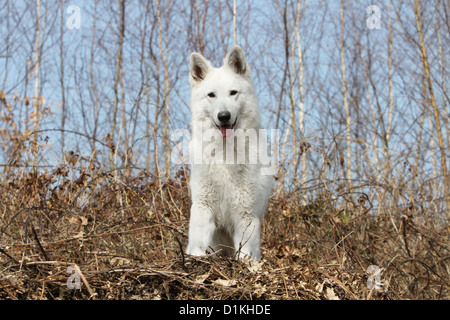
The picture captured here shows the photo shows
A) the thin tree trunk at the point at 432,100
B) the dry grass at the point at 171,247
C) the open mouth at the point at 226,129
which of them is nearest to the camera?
the dry grass at the point at 171,247

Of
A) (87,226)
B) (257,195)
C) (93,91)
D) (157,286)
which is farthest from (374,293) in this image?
(93,91)

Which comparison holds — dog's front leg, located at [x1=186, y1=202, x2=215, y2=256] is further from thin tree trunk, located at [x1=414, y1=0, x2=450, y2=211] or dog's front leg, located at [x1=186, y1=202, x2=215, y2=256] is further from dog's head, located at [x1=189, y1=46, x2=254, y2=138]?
thin tree trunk, located at [x1=414, y1=0, x2=450, y2=211]

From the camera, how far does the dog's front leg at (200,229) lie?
359cm

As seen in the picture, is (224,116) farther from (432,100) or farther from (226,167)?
(432,100)

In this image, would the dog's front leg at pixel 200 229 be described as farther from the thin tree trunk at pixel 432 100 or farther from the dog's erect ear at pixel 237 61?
the thin tree trunk at pixel 432 100

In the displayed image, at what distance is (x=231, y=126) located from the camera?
145 inches

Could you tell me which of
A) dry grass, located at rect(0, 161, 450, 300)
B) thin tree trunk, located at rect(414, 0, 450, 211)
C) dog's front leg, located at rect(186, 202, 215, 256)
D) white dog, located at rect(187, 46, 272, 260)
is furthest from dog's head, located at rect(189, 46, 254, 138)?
thin tree trunk, located at rect(414, 0, 450, 211)

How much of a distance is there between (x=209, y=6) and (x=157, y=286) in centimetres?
607

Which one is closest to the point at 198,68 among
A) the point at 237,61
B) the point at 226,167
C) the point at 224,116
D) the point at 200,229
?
the point at 237,61

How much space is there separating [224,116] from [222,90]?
0.25 meters

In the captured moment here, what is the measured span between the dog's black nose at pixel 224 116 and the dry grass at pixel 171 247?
36.3 inches

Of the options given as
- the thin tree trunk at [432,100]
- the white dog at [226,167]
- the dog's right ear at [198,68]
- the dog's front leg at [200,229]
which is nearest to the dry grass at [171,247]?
the dog's front leg at [200,229]

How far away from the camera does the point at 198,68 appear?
3.95m

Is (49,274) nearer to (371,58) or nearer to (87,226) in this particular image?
(87,226)
